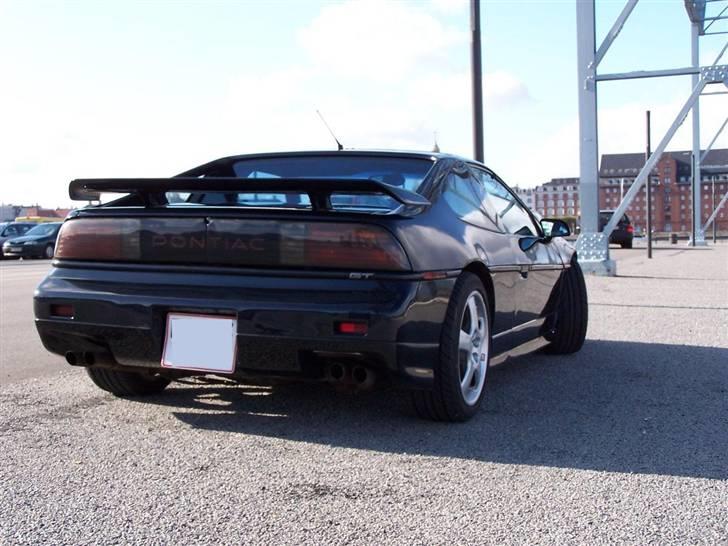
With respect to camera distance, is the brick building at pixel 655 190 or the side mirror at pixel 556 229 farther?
the brick building at pixel 655 190

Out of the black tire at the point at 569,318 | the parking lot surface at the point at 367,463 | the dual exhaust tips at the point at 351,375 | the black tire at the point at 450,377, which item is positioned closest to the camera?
the parking lot surface at the point at 367,463

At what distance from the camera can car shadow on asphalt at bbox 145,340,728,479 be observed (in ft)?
11.9

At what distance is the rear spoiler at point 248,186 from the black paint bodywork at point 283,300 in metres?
0.06

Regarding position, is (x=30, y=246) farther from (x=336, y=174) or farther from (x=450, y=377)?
(x=450, y=377)

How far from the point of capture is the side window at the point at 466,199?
437cm

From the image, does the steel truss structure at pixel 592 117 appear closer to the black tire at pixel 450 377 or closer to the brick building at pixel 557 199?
the black tire at pixel 450 377

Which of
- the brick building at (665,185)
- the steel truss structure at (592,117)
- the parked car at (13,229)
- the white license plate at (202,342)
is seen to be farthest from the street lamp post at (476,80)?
the brick building at (665,185)

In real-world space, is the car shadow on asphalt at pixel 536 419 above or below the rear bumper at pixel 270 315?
below

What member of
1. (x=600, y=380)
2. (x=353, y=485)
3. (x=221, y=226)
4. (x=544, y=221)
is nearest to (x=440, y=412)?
(x=353, y=485)

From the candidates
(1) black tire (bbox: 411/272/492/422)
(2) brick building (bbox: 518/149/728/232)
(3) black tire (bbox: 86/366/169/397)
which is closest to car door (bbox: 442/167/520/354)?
(1) black tire (bbox: 411/272/492/422)

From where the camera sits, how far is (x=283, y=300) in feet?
12.2

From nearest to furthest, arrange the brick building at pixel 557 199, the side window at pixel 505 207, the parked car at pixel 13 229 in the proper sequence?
the side window at pixel 505 207
the parked car at pixel 13 229
the brick building at pixel 557 199

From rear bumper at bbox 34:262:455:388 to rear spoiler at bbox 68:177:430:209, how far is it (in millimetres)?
349

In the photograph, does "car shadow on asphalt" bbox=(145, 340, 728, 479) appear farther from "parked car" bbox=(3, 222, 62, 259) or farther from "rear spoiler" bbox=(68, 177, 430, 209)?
"parked car" bbox=(3, 222, 62, 259)
